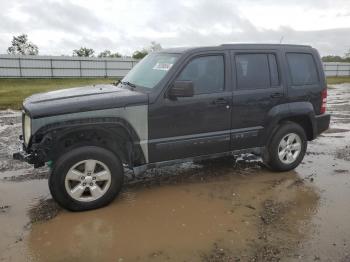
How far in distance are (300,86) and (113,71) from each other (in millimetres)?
29493

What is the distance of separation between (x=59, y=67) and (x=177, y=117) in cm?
2933

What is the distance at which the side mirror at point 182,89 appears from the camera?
470 centimetres

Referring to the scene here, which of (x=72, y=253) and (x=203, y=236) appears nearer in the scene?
(x=72, y=253)

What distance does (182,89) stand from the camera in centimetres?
472

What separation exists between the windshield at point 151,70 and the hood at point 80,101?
0.33 metres

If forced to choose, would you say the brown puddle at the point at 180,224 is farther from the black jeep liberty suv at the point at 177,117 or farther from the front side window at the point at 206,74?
the front side window at the point at 206,74

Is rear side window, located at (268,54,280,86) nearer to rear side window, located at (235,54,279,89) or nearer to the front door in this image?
rear side window, located at (235,54,279,89)

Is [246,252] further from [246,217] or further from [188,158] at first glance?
[188,158]

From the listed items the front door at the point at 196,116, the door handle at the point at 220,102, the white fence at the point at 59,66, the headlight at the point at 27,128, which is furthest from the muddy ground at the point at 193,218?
the white fence at the point at 59,66

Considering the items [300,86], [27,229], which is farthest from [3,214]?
[300,86]

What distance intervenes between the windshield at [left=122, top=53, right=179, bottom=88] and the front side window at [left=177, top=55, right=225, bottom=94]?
0.25m

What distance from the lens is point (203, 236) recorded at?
3.96 metres

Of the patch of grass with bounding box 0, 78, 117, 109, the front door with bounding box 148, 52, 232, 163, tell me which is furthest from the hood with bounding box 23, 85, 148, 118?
the patch of grass with bounding box 0, 78, 117, 109

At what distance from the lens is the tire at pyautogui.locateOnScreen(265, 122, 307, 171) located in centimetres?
591
